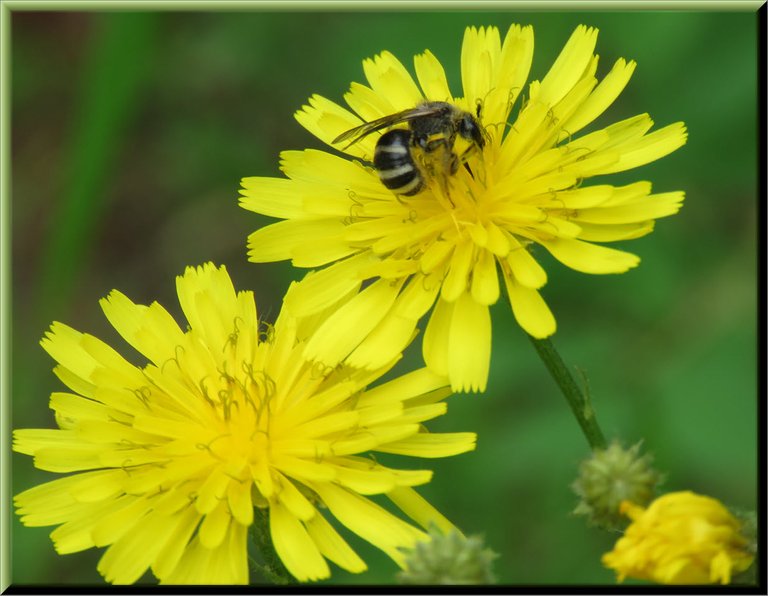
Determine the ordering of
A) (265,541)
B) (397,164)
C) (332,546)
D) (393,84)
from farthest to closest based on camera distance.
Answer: (393,84)
(397,164)
(265,541)
(332,546)

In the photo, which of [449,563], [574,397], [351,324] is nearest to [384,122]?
[351,324]

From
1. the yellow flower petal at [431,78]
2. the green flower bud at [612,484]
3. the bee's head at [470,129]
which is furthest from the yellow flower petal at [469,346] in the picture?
the yellow flower petal at [431,78]

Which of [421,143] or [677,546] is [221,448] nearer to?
[421,143]

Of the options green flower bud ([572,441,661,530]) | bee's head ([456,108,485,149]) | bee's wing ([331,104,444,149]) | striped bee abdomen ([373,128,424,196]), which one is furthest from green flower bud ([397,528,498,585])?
bee's wing ([331,104,444,149])

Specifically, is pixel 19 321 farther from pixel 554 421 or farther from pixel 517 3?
pixel 517 3

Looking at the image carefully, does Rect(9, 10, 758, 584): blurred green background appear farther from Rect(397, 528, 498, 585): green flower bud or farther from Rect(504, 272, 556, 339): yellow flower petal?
Rect(397, 528, 498, 585): green flower bud

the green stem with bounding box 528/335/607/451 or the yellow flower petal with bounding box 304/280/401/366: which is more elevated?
the yellow flower petal with bounding box 304/280/401/366
